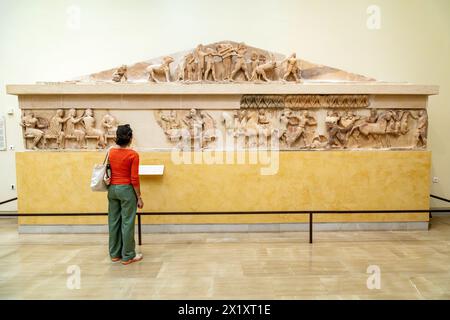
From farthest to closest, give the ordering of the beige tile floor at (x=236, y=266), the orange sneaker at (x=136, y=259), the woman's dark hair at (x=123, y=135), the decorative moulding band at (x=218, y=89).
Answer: the decorative moulding band at (x=218, y=89) → the orange sneaker at (x=136, y=259) → the woman's dark hair at (x=123, y=135) → the beige tile floor at (x=236, y=266)

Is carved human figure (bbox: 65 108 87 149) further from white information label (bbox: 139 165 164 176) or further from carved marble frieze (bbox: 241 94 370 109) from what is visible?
carved marble frieze (bbox: 241 94 370 109)

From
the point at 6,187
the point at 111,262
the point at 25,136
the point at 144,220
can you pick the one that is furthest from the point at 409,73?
the point at 6,187

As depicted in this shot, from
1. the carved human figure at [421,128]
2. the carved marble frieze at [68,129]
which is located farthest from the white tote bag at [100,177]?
the carved human figure at [421,128]

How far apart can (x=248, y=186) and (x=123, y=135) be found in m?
2.92

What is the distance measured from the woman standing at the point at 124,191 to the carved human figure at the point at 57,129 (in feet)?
8.19

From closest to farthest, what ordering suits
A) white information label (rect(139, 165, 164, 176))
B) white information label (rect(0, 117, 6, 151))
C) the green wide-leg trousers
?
the green wide-leg trousers < white information label (rect(139, 165, 164, 176)) < white information label (rect(0, 117, 6, 151))

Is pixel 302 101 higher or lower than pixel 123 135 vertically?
higher

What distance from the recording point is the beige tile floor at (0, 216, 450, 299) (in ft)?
12.2

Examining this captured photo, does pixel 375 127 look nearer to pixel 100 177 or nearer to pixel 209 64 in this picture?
pixel 209 64

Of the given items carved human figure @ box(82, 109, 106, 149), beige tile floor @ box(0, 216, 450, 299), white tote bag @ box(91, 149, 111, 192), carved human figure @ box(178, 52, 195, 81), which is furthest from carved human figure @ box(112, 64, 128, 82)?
beige tile floor @ box(0, 216, 450, 299)

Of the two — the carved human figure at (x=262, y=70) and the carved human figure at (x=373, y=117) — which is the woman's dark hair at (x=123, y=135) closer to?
the carved human figure at (x=262, y=70)

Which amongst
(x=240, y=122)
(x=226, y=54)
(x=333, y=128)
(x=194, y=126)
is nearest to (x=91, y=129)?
(x=194, y=126)

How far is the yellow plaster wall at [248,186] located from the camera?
20.2 feet

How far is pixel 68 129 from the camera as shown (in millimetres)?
6219
